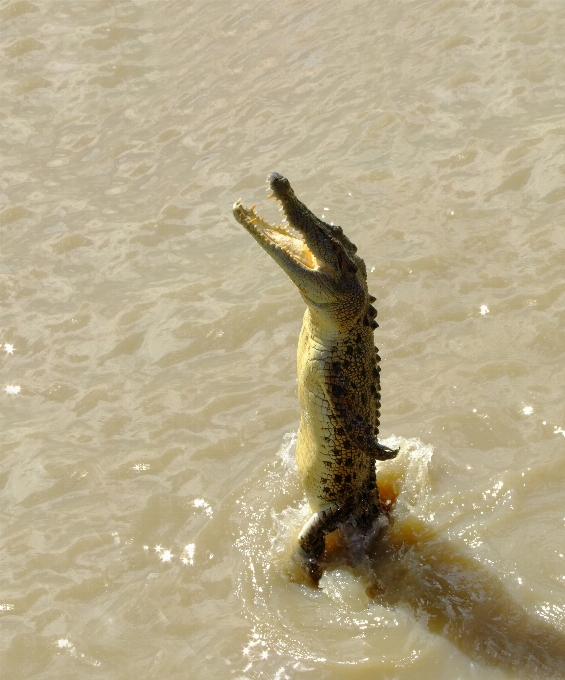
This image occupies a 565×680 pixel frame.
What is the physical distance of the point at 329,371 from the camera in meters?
5.00

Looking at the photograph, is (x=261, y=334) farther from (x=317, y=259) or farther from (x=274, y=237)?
(x=317, y=259)

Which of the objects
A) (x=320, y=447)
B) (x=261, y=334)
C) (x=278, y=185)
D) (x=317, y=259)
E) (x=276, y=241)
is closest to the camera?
(x=278, y=185)

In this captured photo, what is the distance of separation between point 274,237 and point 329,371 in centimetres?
83

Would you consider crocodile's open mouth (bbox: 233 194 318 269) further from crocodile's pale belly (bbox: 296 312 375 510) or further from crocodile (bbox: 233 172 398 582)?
crocodile's pale belly (bbox: 296 312 375 510)

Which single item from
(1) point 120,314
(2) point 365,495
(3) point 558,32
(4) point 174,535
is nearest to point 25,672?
(4) point 174,535

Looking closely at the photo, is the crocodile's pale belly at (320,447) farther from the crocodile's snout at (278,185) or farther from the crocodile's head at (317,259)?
the crocodile's snout at (278,185)

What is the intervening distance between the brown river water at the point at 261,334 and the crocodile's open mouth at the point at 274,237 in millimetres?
1581

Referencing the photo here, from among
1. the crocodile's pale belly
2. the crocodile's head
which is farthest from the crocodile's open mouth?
the crocodile's pale belly

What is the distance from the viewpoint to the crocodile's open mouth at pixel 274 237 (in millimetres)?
4770

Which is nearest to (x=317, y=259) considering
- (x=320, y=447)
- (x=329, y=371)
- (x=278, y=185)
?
(x=278, y=185)

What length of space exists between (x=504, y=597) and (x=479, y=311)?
96.6 inches

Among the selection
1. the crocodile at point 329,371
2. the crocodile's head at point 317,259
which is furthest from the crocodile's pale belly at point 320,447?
the crocodile's head at point 317,259

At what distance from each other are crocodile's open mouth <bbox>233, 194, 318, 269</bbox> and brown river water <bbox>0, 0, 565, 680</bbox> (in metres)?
1.58

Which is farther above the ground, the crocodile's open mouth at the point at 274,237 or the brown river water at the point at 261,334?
the crocodile's open mouth at the point at 274,237
